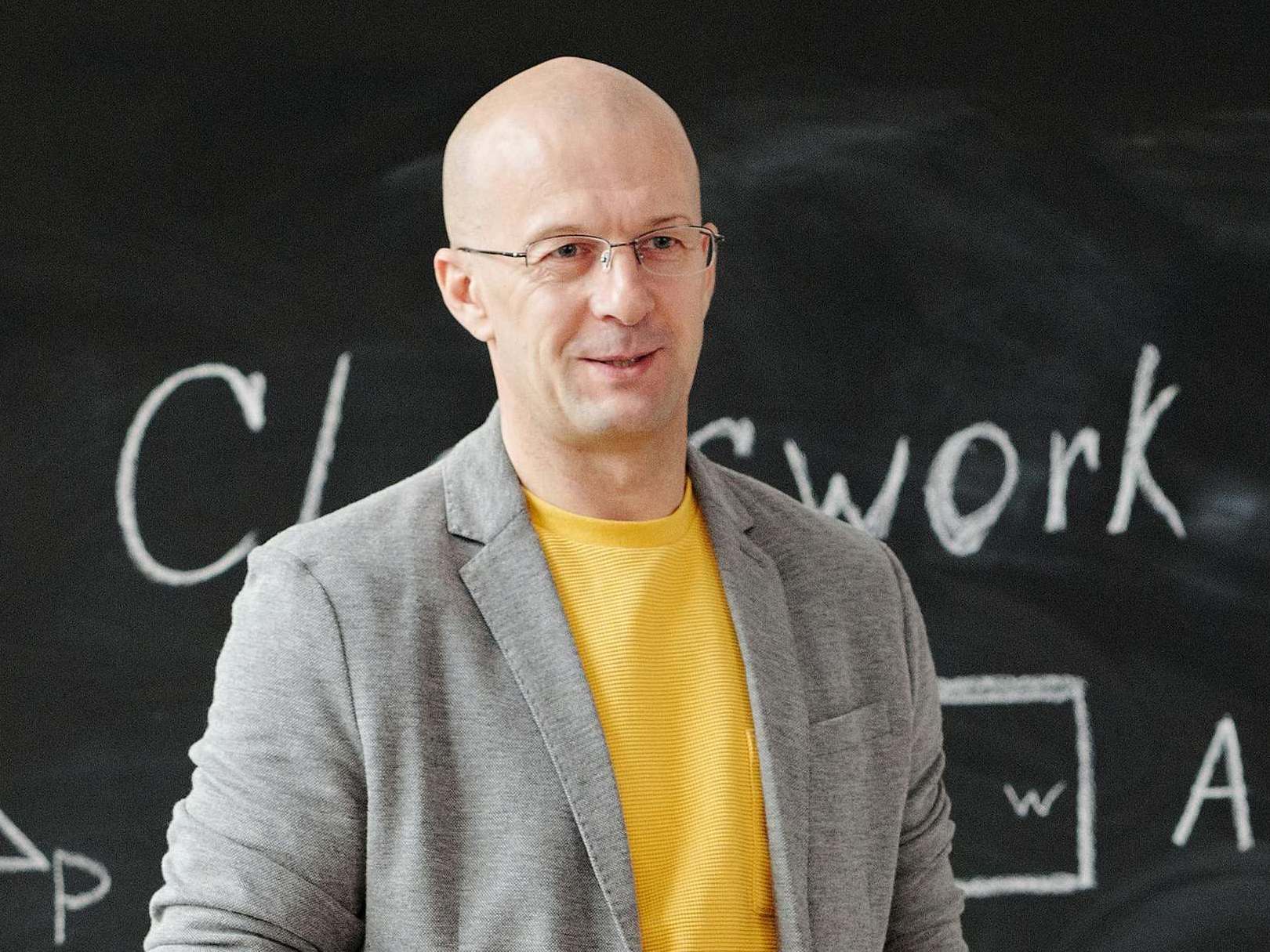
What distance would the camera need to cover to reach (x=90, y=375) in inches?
76.7

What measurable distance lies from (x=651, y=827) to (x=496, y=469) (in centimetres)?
29

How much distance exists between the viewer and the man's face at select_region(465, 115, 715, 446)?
1141 mm

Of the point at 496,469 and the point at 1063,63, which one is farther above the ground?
the point at 1063,63

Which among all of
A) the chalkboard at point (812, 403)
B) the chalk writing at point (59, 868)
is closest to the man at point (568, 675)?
the chalkboard at point (812, 403)

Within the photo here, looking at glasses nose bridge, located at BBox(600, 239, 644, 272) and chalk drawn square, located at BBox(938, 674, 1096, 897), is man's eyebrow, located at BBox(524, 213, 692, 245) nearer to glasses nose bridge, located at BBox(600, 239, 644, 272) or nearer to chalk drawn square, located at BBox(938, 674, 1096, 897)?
glasses nose bridge, located at BBox(600, 239, 644, 272)

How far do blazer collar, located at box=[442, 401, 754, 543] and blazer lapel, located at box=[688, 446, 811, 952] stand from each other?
0.03m

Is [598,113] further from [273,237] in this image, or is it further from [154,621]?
[154,621]

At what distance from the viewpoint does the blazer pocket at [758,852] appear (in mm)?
1153

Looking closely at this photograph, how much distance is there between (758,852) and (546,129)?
551 millimetres

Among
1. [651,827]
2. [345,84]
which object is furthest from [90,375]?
[651,827]

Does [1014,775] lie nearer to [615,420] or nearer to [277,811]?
[615,420]

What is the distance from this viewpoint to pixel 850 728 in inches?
48.4

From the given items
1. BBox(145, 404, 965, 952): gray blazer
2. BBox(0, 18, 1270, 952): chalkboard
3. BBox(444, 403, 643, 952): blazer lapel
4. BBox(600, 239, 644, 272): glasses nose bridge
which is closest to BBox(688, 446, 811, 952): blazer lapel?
BBox(145, 404, 965, 952): gray blazer

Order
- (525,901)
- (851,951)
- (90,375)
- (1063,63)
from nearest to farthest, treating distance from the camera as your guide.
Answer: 1. (525,901)
2. (851,951)
3. (90,375)
4. (1063,63)
